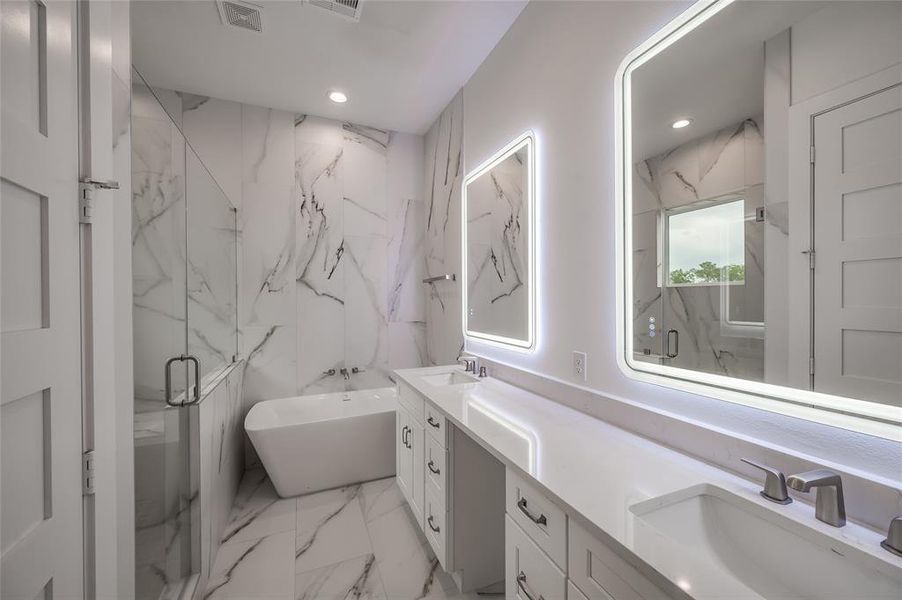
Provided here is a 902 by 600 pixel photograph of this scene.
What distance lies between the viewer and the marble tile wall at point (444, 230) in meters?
2.75

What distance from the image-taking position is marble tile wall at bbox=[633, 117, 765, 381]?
97 centimetres

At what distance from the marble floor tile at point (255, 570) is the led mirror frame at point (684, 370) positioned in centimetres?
189

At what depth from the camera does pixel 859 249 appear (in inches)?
31.0

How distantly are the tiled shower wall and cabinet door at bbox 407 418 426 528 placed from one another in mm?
1313

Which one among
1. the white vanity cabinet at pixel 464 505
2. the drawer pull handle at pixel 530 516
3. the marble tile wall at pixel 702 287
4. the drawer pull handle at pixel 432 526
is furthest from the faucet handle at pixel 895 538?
the drawer pull handle at pixel 432 526

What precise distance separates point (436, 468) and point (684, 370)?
3.72 ft

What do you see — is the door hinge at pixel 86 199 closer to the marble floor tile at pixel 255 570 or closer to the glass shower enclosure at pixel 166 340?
the glass shower enclosure at pixel 166 340

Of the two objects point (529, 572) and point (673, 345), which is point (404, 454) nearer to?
point (529, 572)

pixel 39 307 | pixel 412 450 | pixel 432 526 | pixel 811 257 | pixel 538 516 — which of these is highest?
pixel 811 257

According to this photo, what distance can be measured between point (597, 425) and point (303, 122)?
314cm

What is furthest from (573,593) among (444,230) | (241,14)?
(241,14)

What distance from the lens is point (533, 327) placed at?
6.06ft

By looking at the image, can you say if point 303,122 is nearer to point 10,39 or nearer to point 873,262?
point 10,39

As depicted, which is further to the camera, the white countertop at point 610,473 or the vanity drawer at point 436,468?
the vanity drawer at point 436,468
